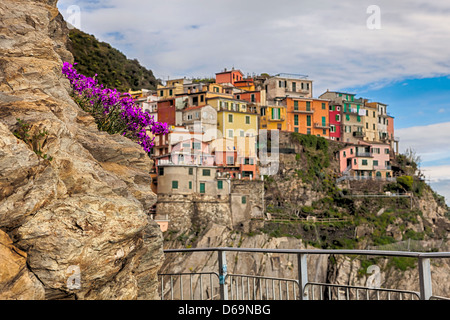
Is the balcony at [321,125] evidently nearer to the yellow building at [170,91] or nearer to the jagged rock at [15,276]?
the yellow building at [170,91]

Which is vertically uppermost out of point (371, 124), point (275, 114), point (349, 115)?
point (349, 115)

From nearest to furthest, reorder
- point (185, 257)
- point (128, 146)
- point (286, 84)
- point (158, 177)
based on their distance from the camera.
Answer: point (128, 146), point (185, 257), point (158, 177), point (286, 84)

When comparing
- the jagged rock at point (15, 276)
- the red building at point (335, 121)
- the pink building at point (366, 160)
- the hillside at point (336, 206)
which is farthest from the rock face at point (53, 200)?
the red building at point (335, 121)

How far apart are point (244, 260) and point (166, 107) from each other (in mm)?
24318

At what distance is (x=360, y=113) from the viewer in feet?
264

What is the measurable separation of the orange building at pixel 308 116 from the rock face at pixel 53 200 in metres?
64.4

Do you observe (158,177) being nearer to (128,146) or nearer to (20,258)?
(128,146)

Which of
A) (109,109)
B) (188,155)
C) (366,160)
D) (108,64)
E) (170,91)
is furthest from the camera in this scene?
(108,64)

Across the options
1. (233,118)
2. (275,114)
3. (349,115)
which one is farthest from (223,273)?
(349,115)

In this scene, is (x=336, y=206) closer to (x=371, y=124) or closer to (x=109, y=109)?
(x=371, y=124)

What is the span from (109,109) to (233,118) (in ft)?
170

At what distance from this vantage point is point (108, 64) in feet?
265

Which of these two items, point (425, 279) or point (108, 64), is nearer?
point (425, 279)
